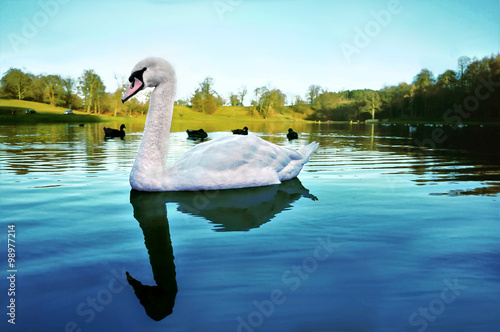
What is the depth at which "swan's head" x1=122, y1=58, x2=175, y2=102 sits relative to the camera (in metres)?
6.26

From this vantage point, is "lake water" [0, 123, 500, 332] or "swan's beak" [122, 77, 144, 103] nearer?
"lake water" [0, 123, 500, 332]

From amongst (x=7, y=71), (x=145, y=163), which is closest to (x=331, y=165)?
(x=145, y=163)

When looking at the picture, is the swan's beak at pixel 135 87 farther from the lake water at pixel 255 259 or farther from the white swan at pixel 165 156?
the lake water at pixel 255 259

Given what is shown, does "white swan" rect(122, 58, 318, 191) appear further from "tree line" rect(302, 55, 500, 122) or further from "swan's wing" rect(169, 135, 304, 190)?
"tree line" rect(302, 55, 500, 122)

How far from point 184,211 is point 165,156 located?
4.61 ft

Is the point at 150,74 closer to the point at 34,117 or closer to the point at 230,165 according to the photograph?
the point at 230,165

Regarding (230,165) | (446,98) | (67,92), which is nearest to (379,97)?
(446,98)

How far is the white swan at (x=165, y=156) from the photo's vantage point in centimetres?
627

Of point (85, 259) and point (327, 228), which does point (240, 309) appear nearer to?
point (85, 259)

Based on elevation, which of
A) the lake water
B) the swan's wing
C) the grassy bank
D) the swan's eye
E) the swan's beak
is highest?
the grassy bank

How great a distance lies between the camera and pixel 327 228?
15.3ft

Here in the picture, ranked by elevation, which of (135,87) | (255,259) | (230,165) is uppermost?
(135,87)

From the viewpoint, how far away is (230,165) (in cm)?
645

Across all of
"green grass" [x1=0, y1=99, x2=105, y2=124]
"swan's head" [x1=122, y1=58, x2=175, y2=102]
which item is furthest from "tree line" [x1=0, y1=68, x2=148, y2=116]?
"swan's head" [x1=122, y1=58, x2=175, y2=102]
